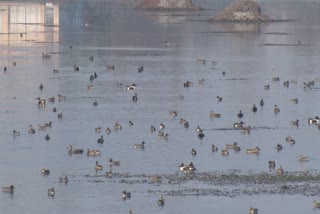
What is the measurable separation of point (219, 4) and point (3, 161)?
148 m

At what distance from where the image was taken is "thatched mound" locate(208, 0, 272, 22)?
134m

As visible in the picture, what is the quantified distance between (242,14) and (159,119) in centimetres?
7808

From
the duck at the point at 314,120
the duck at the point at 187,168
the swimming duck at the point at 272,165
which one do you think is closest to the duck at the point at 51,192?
the duck at the point at 187,168

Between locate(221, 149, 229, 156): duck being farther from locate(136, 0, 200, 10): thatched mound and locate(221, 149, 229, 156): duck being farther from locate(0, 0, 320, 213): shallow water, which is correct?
locate(136, 0, 200, 10): thatched mound

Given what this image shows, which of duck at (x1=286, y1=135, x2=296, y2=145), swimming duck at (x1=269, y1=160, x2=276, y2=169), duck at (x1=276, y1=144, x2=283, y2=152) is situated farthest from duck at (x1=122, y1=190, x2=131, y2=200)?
duck at (x1=286, y1=135, x2=296, y2=145)

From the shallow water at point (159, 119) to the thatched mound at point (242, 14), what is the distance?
15838 millimetres

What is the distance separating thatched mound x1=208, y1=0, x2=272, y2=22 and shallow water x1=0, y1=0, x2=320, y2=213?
1584cm

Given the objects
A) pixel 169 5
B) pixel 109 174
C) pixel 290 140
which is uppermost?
pixel 169 5

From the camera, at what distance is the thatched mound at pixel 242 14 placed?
134 m

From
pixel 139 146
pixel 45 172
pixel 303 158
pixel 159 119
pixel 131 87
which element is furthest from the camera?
pixel 131 87

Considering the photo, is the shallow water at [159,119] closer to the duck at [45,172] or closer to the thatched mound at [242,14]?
the duck at [45,172]

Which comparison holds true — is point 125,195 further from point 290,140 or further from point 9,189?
point 290,140

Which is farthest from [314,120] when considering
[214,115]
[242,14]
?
[242,14]

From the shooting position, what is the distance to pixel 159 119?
56.5 metres
